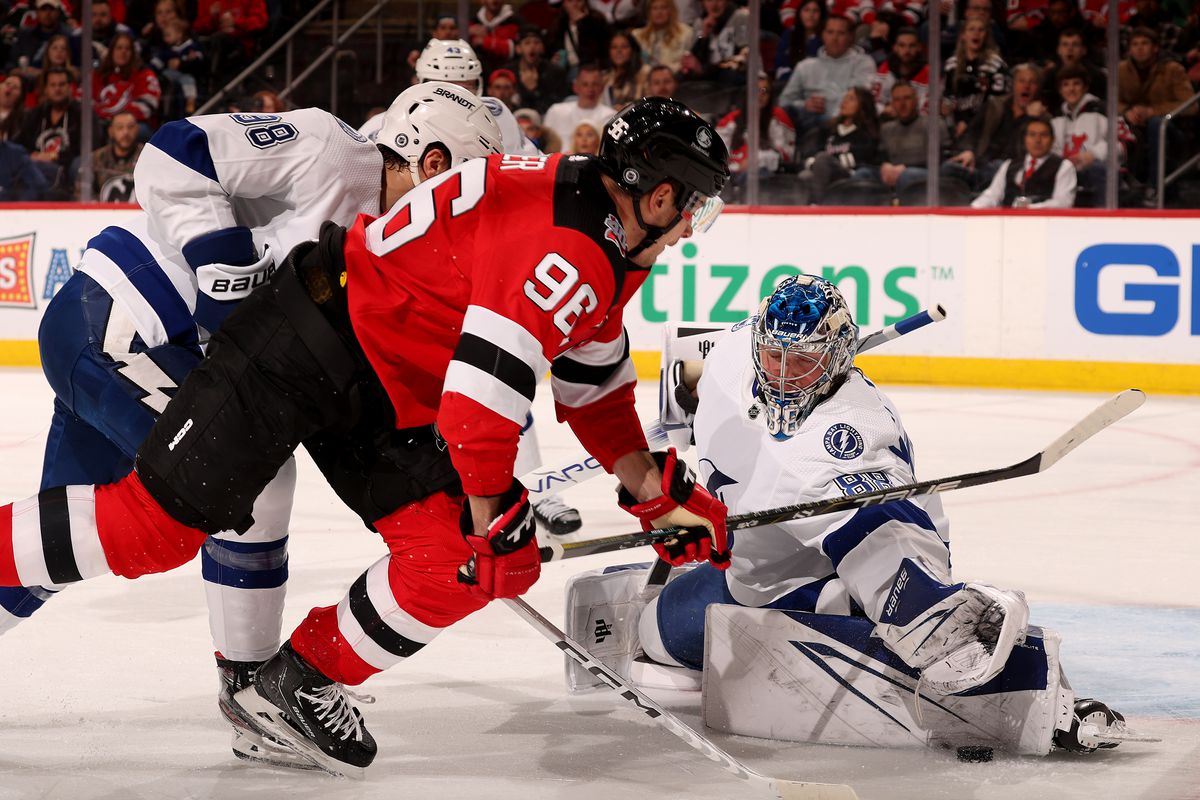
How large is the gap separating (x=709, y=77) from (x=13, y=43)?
3624 mm

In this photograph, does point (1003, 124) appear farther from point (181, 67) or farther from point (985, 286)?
point (181, 67)

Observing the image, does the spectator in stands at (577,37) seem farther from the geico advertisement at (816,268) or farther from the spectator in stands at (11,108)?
the spectator in stands at (11,108)

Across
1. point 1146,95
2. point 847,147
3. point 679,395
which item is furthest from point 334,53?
point 679,395

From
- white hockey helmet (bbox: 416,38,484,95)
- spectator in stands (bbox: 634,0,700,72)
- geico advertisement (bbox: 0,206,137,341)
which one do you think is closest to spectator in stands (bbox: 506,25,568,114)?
spectator in stands (bbox: 634,0,700,72)

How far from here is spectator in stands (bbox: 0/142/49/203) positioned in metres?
8.02

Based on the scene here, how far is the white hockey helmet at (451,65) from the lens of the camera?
14.6 feet

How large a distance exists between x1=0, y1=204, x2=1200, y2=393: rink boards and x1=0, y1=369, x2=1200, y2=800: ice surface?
2607 mm

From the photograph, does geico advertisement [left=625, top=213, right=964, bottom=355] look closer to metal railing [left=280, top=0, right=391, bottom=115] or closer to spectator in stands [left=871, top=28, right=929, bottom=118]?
spectator in stands [left=871, top=28, right=929, bottom=118]

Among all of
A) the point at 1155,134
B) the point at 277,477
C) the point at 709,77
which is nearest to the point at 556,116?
the point at 709,77

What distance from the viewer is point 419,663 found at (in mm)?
3076

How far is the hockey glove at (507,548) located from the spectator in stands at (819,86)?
557cm

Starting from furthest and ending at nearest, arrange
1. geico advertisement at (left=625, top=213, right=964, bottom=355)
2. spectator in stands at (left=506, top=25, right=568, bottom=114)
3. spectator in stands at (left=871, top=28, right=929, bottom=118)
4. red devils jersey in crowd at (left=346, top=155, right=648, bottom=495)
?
spectator in stands at (left=506, top=25, right=568, bottom=114)
geico advertisement at (left=625, top=213, right=964, bottom=355)
spectator in stands at (left=871, top=28, right=929, bottom=118)
red devils jersey in crowd at (left=346, top=155, right=648, bottom=495)

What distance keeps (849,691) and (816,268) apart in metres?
5.11

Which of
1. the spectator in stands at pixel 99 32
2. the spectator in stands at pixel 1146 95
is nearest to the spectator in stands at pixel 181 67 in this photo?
the spectator in stands at pixel 99 32
